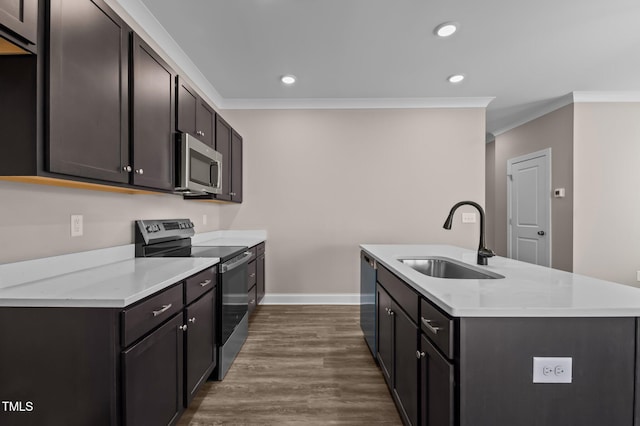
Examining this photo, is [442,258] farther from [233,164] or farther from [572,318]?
[233,164]

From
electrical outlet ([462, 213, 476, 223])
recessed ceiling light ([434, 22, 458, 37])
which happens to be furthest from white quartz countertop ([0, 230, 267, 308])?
electrical outlet ([462, 213, 476, 223])

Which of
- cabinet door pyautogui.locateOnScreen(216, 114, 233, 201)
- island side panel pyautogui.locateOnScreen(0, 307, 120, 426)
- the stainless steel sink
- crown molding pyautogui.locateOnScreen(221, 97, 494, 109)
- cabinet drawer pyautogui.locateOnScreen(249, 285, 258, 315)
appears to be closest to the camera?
island side panel pyautogui.locateOnScreen(0, 307, 120, 426)

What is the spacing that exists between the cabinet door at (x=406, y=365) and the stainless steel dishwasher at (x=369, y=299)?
0.54 meters

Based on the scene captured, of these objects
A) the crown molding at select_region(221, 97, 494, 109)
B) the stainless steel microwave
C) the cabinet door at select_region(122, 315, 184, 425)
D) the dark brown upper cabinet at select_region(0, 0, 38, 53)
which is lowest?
the cabinet door at select_region(122, 315, 184, 425)

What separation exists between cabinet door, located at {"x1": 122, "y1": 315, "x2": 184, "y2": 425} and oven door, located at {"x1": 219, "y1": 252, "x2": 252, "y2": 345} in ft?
1.76

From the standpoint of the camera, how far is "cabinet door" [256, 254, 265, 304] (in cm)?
325

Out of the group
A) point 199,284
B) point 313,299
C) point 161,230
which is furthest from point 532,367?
point 313,299

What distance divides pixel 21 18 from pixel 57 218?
90cm

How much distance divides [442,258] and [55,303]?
2.12 meters

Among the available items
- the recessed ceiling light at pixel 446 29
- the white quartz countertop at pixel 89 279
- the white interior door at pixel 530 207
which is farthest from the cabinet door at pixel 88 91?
the white interior door at pixel 530 207

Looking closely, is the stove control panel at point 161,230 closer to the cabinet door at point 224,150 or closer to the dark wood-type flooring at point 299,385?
the cabinet door at point 224,150

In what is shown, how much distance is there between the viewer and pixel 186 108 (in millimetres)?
2133

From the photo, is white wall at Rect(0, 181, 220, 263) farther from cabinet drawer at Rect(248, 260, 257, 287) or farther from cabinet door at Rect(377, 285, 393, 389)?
cabinet door at Rect(377, 285, 393, 389)

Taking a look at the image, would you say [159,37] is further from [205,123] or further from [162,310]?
[162,310]
